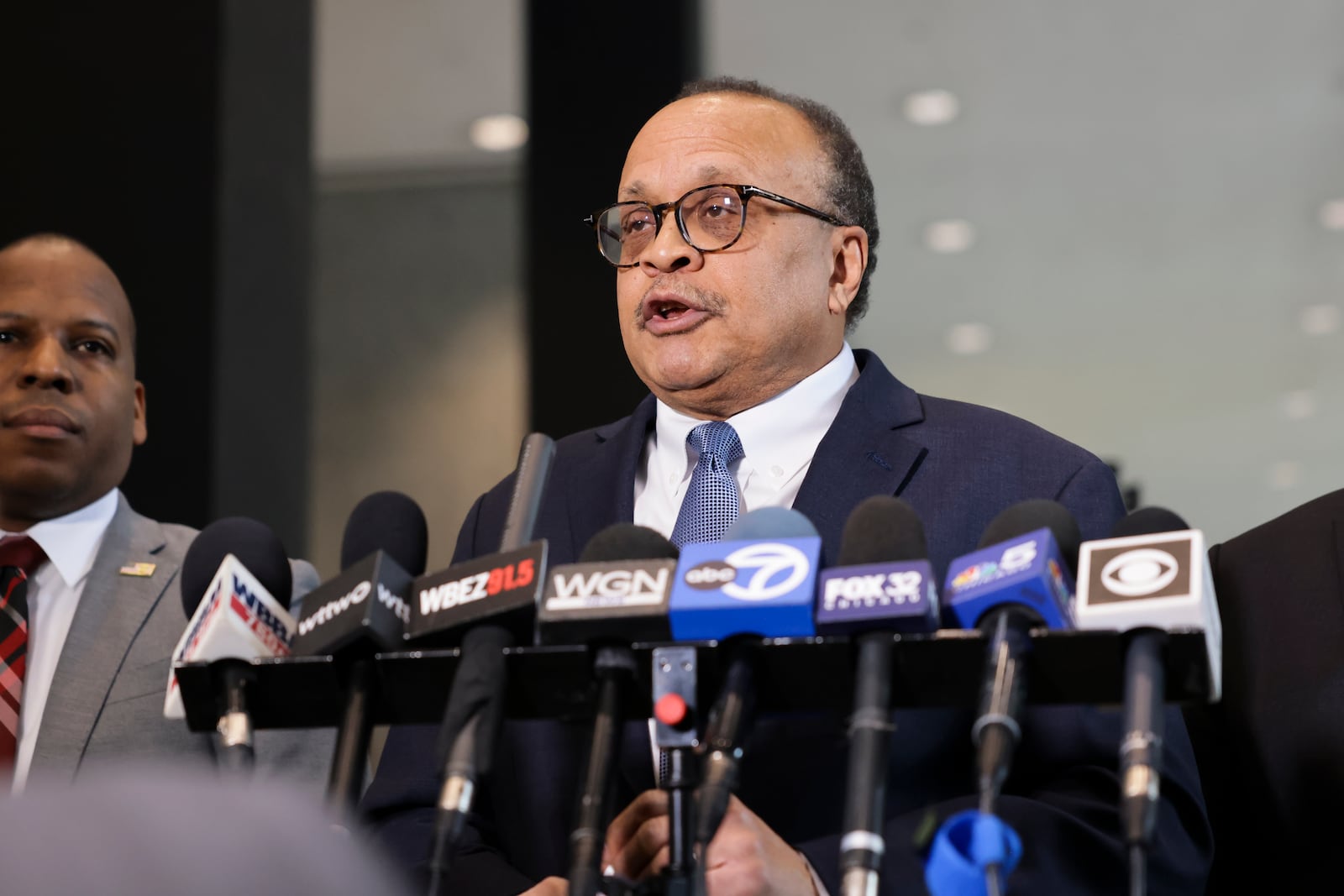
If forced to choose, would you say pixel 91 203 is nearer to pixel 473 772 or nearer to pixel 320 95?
pixel 320 95

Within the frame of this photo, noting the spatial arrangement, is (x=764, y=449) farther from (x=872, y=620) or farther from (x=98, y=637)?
(x=98, y=637)

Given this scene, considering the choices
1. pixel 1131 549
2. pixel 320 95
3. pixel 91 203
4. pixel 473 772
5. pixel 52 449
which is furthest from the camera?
pixel 320 95

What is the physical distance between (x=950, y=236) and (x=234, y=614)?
257 centimetres

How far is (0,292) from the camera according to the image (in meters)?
2.88

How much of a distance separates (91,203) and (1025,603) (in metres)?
3.21

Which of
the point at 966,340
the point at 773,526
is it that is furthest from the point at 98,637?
the point at 966,340

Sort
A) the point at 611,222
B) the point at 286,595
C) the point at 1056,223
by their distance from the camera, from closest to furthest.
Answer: the point at 286,595, the point at 611,222, the point at 1056,223

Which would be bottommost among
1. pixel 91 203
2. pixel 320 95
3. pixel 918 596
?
pixel 918 596

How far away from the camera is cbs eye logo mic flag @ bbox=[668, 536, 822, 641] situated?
1.28 m

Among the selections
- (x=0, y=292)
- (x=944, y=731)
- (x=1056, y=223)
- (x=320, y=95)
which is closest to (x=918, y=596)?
(x=944, y=731)

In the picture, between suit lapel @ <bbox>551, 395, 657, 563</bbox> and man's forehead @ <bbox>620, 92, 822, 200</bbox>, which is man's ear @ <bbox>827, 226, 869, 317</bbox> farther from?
suit lapel @ <bbox>551, 395, 657, 563</bbox>

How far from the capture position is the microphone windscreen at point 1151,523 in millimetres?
1361

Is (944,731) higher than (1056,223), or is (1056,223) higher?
(1056,223)

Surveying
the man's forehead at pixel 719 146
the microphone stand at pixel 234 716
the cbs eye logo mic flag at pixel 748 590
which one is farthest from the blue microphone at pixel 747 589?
the man's forehead at pixel 719 146
